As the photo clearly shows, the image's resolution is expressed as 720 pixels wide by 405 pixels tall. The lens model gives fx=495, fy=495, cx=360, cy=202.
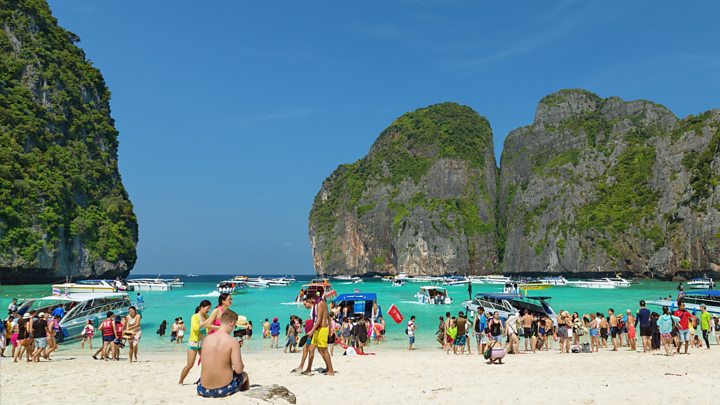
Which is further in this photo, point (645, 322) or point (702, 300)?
point (702, 300)

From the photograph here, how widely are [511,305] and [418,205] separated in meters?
120

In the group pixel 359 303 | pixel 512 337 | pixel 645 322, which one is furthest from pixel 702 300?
pixel 359 303

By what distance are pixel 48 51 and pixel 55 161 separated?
20.0 m

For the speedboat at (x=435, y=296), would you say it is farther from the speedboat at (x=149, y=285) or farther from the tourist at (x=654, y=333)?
the speedboat at (x=149, y=285)

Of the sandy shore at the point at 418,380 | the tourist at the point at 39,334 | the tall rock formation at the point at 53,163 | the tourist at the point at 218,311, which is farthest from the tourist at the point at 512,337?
the tall rock formation at the point at 53,163

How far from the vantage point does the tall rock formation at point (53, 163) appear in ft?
203

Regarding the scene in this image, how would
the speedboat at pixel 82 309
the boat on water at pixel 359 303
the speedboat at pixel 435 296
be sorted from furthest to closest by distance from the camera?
the speedboat at pixel 435 296 → the boat on water at pixel 359 303 → the speedboat at pixel 82 309

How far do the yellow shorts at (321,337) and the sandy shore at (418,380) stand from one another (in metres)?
0.86

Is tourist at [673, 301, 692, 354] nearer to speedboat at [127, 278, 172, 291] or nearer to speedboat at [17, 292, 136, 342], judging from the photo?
speedboat at [17, 292, 136, 342]

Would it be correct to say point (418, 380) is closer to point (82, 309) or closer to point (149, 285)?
point (82, 309)

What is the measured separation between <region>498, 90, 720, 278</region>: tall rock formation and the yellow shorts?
92296mm

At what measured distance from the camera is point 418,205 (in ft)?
481

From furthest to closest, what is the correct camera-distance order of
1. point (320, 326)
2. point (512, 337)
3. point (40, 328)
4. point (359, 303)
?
point (359, 303) < point (512, 337) < point (40, 328) < point (320, 326)

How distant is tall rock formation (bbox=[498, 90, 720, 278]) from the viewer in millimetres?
90000
